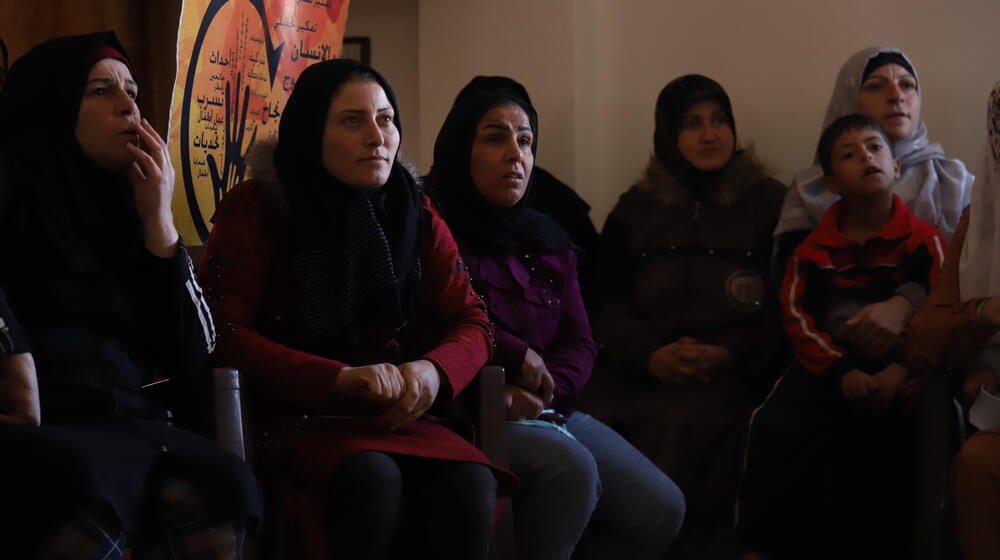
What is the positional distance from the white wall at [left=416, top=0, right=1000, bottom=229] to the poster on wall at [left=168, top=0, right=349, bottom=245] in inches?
44.2

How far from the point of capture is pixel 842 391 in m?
2.90

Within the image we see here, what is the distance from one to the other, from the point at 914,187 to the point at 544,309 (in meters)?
1.26

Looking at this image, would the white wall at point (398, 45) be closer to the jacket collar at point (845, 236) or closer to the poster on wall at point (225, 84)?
the poster on wall at point (225, 84)

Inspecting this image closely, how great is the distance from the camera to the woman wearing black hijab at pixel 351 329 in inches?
78.0

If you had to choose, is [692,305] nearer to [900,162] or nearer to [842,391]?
[842,391]

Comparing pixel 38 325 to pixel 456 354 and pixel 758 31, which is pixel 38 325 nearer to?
pixel 456 354

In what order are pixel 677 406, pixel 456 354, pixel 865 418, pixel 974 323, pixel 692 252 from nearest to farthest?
1. pixel 456 354
2. pixel 974 323
3. pixel 865 418
4. pixel 677 406
5. pixel 692 252

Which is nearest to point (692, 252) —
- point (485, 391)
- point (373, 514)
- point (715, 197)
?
point (715, 197)

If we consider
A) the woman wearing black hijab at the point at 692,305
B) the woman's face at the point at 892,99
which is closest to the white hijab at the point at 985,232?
the woman's face at the point at 892,99

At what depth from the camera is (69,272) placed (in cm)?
189

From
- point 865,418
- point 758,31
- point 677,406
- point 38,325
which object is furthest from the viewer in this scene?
point 758,31

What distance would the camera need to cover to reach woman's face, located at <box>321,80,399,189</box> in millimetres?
2236

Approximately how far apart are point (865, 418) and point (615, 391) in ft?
2.53

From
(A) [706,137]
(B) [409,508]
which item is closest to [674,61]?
(A) [706,137]
